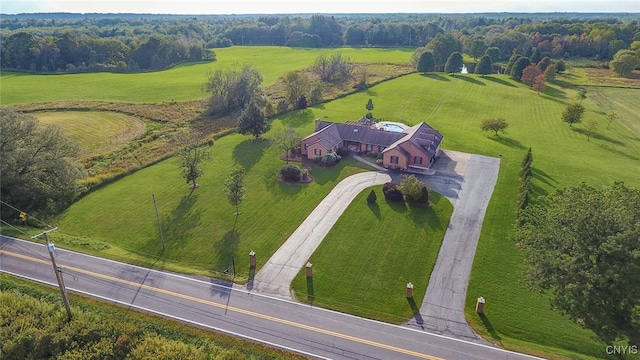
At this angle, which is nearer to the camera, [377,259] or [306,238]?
[377,259]

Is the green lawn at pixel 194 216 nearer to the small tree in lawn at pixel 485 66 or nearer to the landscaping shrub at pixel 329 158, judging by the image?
the landscaping shrub at pixel 329 158

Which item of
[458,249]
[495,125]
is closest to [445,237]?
[458,249]

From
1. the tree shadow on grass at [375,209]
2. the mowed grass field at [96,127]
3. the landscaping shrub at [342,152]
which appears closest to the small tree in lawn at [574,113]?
the landscaping shrub at [342,152]

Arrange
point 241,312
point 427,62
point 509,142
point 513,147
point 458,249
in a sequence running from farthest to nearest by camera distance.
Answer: point 427,62 < point 509,142 < point 513,147 < point 458,249 < point 241,312

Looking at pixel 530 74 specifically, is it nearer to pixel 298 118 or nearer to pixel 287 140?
pixel 298 118

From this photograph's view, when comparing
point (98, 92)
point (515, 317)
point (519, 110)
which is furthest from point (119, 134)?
point (519, 110)

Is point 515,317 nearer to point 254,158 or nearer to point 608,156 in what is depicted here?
point 254,158
